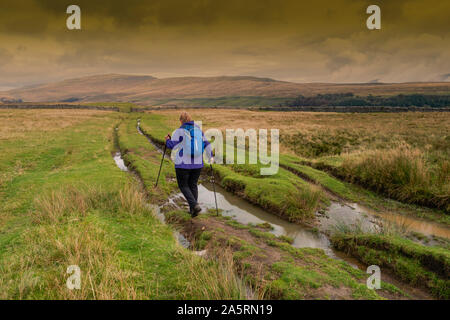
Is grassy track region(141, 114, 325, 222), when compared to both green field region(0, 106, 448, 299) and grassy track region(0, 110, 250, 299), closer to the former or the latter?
Answer: green field region(0, 106, 448, 299)

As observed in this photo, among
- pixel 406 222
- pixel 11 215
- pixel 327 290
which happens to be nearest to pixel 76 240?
pixel 327 290

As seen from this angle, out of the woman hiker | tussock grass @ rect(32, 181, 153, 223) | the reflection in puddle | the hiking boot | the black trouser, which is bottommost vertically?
the reflection in puddle

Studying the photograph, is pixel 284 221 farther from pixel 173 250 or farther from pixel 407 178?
pixel 407 178

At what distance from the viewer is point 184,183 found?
9086 mm

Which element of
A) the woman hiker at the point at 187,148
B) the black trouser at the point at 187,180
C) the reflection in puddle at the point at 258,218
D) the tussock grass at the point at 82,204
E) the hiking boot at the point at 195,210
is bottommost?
the reflection in puddle at the point at 258,218

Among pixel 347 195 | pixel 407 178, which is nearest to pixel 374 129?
pixel 407 178

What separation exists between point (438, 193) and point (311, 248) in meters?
7.30

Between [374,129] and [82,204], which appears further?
[374,129]

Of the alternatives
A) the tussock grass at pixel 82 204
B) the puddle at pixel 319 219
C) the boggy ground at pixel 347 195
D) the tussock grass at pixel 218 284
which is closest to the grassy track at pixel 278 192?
the boggy ground at pixel 347 195

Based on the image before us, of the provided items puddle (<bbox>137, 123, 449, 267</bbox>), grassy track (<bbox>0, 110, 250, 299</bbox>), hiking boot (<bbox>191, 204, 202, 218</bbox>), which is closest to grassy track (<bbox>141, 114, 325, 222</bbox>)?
puddle (<bbox>137, 123, 449, 267</bbox>)

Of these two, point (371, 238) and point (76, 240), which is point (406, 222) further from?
point (76, 240)

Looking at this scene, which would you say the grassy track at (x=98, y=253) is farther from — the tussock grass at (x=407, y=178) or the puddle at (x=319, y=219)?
the tussock grass at (x=407, y=178)

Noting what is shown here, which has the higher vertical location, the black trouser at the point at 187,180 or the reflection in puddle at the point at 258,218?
the black trouser at the point at 187,180

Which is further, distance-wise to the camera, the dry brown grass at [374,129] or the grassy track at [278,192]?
the dry brown grass at [374,129]
